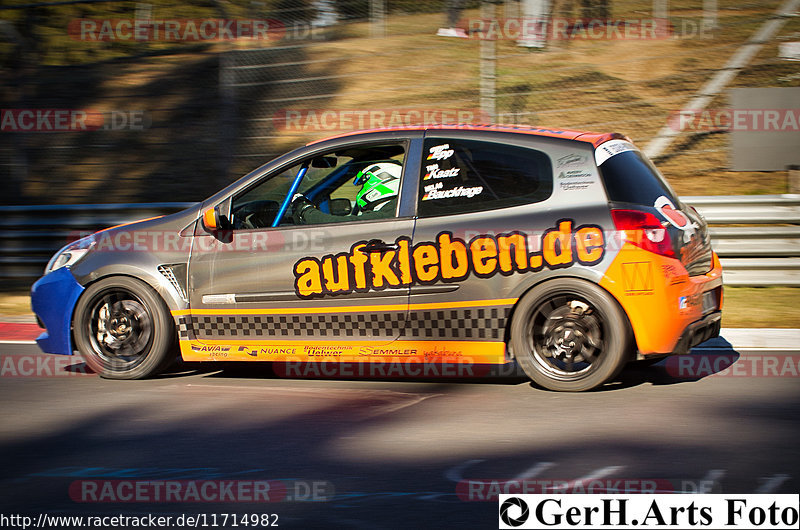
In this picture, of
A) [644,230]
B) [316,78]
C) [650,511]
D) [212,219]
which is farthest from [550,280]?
[316,78]

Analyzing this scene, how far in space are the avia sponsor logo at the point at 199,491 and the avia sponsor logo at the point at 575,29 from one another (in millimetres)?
13335

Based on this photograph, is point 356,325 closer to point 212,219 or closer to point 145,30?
point 212,219

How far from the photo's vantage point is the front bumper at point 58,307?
21.6 feet

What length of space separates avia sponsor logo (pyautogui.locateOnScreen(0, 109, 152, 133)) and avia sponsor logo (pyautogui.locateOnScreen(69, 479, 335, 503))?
13.4m

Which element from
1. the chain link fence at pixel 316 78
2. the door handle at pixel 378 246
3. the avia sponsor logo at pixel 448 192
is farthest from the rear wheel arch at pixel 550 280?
the chain link fence at pixel 316 78

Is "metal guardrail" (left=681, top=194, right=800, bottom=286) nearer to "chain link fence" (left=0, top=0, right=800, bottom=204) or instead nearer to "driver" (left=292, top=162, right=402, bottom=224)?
"chain link fence" (left=0, top=0, right=800, bottom=204)

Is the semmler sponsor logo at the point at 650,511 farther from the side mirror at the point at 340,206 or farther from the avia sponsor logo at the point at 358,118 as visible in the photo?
the avia sponsor logo at the point at 358,118

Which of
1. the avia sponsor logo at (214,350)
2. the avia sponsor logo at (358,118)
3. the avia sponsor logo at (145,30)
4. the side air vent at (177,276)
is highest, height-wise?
the avia sponsor logo at (145,30)

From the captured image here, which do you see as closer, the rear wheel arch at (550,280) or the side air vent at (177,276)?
the rear wheel arch at (550,280)

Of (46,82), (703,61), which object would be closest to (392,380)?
(703,61)

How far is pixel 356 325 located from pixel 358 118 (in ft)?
32.6

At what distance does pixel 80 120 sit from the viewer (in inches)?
693

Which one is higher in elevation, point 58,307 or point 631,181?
point 631,181

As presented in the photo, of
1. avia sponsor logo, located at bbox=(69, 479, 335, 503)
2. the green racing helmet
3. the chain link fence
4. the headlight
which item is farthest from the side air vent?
the chain link fence
